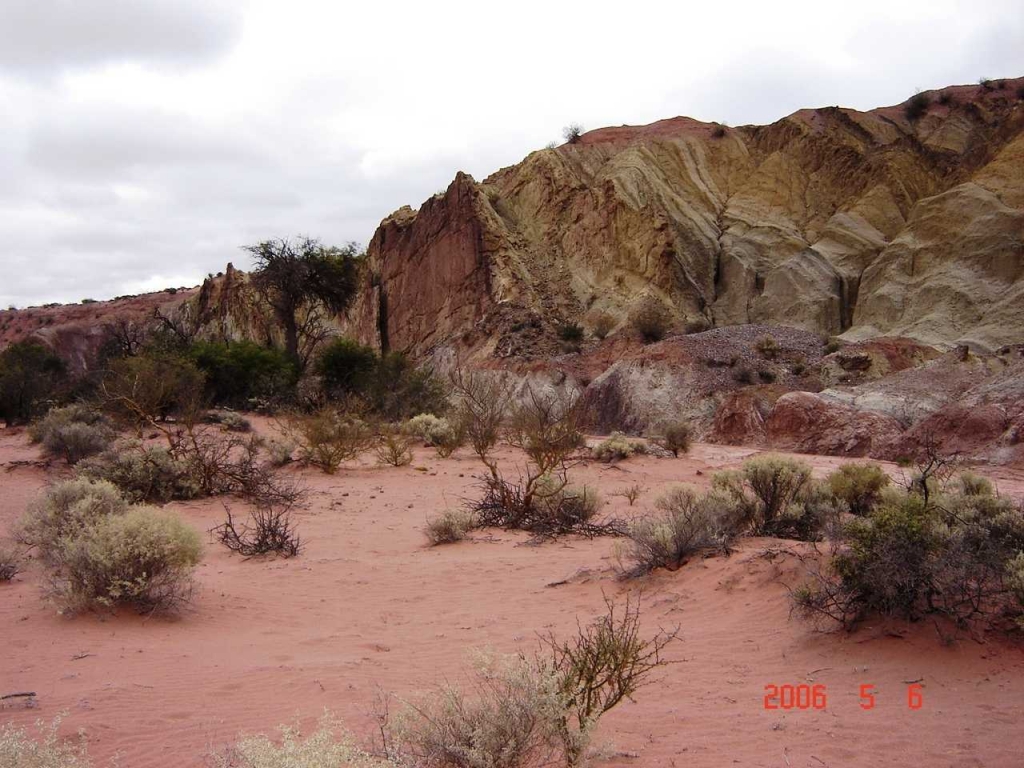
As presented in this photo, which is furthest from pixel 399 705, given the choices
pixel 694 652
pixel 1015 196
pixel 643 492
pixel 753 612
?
pixel 1015 196

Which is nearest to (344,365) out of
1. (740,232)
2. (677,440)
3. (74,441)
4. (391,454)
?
(391,454)

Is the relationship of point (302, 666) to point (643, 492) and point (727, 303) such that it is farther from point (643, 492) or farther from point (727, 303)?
point (727, 303)

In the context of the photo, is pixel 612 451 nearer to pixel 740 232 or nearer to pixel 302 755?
pixel 302 755

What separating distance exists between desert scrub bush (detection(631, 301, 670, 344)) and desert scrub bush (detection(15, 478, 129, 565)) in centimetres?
2307

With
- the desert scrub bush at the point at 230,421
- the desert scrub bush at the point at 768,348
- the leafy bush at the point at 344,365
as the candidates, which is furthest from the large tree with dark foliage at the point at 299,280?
the desert scrub bush at the point at 768,348

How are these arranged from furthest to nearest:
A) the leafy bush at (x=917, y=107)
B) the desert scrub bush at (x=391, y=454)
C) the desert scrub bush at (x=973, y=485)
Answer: the leafy bush at (x=917, y=107) → the desert scrub bush at (x=391, y=454) → the desert scrub bush at (x=973, y=485)

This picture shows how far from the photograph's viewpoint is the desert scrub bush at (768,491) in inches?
311

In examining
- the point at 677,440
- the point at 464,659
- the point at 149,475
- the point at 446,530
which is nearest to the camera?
the point at 464,659

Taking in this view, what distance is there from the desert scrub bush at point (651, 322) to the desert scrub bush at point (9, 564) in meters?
24.1

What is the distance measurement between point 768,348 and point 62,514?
2063 centimetres

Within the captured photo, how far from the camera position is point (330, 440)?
15.1 meters

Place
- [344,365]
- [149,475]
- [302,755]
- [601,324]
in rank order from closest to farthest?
[302,755], [149,475], [344,365], [601,324]

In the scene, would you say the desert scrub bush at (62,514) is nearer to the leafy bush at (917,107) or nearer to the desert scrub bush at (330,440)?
the desert scrub bush at (330,440)

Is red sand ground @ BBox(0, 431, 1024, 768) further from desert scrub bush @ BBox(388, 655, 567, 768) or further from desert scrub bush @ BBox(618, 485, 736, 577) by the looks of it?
desert scrub bush @ BBox(388, 655, 567, 768)
